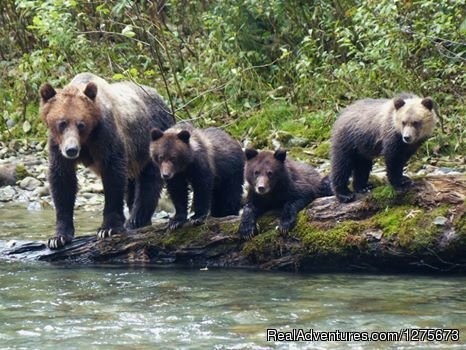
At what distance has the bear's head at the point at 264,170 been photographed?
29.8 ft

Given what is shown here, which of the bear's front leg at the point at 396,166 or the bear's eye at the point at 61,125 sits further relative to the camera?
the bear's eye at the point at 61,125

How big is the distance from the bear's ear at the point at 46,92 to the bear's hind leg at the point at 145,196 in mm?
1685

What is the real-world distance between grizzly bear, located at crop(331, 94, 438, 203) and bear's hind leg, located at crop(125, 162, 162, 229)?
87.9 inches

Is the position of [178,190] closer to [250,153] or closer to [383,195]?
[250,153]

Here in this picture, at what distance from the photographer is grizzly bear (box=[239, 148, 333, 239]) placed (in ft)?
29.5

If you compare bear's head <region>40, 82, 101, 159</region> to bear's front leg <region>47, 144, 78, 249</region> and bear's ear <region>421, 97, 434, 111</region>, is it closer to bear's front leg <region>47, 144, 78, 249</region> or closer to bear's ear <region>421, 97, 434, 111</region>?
bear's front leg <region>47, 144, 78, 249</region>

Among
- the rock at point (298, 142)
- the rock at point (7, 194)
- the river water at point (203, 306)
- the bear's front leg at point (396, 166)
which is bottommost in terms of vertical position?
the river water at point (203, 306)

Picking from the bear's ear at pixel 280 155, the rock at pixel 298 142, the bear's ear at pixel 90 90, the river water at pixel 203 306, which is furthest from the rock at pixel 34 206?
the bear's ear at pixel 280 155

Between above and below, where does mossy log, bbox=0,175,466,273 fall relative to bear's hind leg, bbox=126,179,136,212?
below

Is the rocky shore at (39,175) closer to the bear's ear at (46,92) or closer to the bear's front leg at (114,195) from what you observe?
the bear's front leg at (114,195)

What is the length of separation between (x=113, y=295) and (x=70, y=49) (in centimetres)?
995

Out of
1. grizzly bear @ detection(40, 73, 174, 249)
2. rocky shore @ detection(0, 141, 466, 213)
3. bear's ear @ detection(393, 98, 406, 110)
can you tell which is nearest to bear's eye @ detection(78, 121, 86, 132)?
grizzly bear @ detection(40, 73, 174, 249)

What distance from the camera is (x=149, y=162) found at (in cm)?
1079

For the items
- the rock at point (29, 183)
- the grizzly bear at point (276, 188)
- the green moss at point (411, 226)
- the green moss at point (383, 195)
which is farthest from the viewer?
the rock at point (29, 183)
